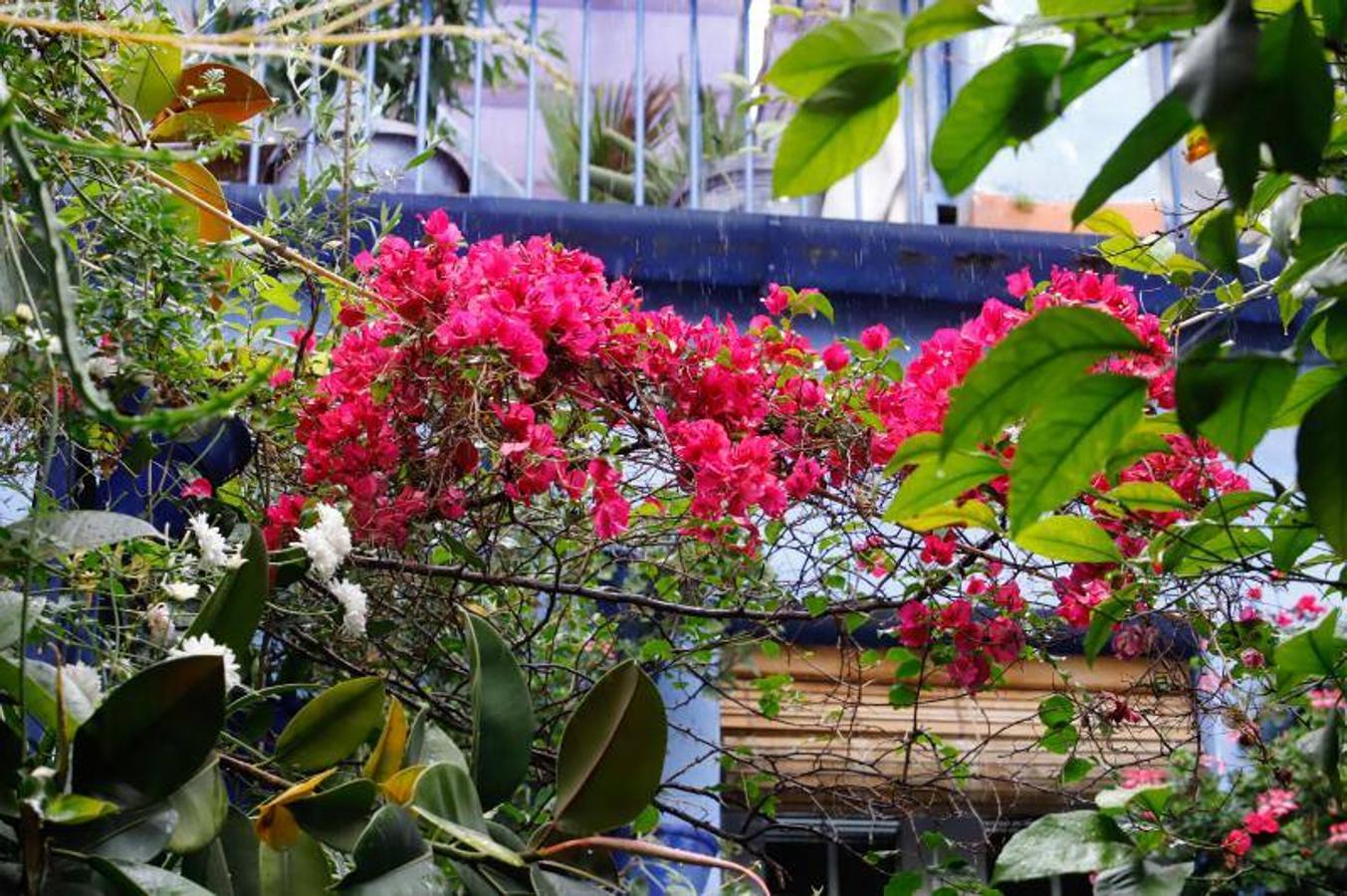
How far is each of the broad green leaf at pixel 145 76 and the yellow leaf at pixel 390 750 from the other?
2.49ft

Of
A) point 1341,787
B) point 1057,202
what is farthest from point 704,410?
point 1057,202

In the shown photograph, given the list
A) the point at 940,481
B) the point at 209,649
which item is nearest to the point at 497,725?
the point at 209,649

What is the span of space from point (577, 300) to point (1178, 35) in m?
1.06

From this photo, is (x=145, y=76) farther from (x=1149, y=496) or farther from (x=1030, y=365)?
(x=1030, y=365)

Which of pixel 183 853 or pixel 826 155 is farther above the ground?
pixel 826 155

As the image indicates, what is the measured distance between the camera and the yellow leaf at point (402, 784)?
99 cm

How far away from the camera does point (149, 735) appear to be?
2.83 feet

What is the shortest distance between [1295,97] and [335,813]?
74 cm

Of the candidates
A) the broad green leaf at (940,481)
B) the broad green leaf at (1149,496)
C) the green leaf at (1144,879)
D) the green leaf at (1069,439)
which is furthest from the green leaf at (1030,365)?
the green leaf at (1144,879)

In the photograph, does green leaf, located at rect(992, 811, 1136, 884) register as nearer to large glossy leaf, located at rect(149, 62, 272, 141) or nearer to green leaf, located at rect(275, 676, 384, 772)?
green leaf, located at rect(275, 676, 384, 772)

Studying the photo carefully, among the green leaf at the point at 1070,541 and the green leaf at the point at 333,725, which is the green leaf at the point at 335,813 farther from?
the green leaf at the point at 1070,541

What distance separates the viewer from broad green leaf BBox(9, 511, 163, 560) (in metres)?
0.99

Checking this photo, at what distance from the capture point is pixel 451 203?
296cm

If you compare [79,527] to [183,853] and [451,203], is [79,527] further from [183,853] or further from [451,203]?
[451,203]
